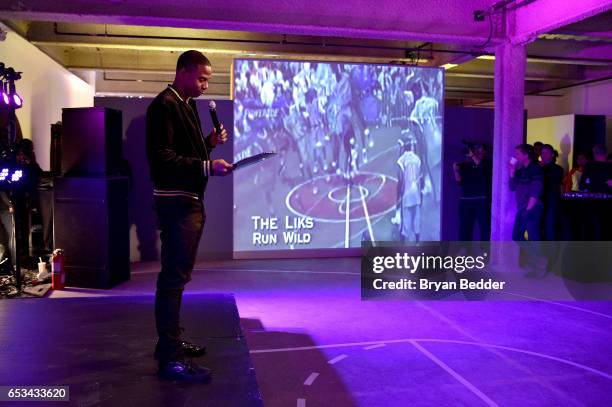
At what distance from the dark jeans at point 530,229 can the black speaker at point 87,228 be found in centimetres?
438

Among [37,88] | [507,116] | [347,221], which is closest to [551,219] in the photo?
[507,116]

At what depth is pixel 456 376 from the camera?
3.62 m

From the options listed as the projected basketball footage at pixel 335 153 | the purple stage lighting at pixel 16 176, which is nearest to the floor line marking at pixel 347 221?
the projected basketball footage at pixel 335 153

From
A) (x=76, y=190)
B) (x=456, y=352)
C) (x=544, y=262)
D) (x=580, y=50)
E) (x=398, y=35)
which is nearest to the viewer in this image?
(x=456, y=352)

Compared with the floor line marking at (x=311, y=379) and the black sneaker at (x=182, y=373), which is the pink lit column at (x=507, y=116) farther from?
the black sneaker at (x=182, y=373)

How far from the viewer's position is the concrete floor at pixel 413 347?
334 centimetres

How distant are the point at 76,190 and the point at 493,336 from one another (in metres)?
4.10

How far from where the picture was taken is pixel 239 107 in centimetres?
757

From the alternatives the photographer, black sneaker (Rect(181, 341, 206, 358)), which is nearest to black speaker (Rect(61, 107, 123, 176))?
black sneaker (Rect(181, 341, 206, 358))

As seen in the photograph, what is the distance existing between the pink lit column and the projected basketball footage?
1239 millimetres

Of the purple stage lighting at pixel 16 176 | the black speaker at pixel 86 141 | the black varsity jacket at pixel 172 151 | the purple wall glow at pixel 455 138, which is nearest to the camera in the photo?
the black varsity jacket at pixel 172 151

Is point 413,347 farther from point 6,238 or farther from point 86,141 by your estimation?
point 6,238

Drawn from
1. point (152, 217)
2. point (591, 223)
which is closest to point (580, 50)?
point (591, 223)

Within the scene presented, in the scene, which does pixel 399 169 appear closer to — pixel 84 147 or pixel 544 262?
pixel 544 262
